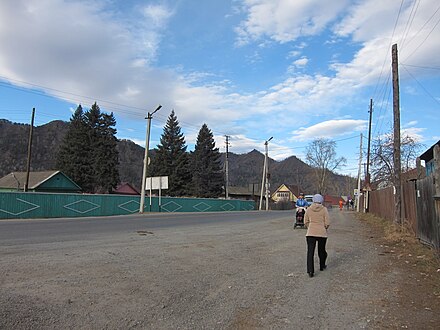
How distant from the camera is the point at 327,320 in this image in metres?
5.08

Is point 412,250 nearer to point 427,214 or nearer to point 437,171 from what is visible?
point 427,214

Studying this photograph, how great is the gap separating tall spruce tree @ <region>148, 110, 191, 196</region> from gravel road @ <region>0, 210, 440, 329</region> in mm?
51067

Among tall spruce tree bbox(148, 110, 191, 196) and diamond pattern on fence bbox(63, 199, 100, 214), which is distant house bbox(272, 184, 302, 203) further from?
diamond pattern on fence bbox(63, 199, 100, 214)

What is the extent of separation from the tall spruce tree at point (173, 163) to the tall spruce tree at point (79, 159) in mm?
9482

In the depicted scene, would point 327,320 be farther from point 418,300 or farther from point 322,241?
point 322,241

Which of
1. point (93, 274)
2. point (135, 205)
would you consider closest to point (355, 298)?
point (93, 274)

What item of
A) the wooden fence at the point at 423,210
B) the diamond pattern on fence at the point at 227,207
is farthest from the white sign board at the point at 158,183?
the wooden fence at the point at 423,210

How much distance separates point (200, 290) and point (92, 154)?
5459cm

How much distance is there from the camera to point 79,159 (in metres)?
57.9

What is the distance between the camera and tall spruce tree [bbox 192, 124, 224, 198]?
6538 centimetres

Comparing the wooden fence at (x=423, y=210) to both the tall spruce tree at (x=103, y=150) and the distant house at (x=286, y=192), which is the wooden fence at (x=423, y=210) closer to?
the tall spruce tree at (x=103, y=150)

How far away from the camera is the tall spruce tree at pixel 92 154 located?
56125 millimetres

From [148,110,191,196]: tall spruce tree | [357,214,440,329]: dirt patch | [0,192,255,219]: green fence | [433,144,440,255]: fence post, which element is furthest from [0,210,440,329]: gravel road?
[148,110,191,196]: tall spruce tree

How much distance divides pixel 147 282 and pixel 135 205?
1074 inches
